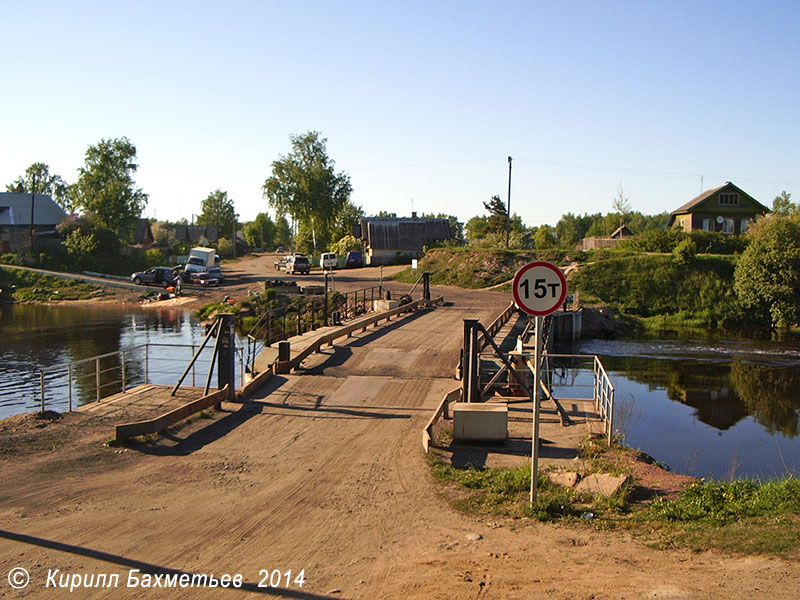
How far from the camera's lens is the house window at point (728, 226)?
220 feet

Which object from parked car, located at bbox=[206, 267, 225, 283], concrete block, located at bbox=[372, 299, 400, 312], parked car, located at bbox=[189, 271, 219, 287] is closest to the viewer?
concrete block, located at bbox=[372, 299, 400, 312]

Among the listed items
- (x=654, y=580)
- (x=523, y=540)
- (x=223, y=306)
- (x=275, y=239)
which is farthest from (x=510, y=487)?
(x=275, y=239)

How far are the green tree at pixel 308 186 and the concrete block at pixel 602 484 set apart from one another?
77.6 meters

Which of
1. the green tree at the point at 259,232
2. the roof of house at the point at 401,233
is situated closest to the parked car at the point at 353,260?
the roof of house at the point at 401,233

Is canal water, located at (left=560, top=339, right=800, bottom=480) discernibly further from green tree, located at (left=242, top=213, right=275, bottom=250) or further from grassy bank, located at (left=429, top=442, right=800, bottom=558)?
green tree, located at (left=242, top=213, right=275, bottom=250)

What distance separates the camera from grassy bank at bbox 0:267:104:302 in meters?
63.6

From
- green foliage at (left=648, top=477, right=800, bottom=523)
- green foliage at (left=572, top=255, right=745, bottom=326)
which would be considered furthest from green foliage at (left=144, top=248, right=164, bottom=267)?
green foliage at (left=648, top=477, right=800, bottom=523)

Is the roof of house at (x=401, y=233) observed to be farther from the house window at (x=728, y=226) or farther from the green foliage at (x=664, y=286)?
the house window at (x=728, y=226)

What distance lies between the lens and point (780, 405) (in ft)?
84.5

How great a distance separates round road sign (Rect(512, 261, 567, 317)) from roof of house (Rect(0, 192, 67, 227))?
86.8 m

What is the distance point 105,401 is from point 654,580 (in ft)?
43.2

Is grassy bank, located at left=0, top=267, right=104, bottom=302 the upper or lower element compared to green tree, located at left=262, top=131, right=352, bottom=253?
lower

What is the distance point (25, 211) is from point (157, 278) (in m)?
29.4

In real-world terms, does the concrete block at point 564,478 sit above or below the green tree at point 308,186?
below
